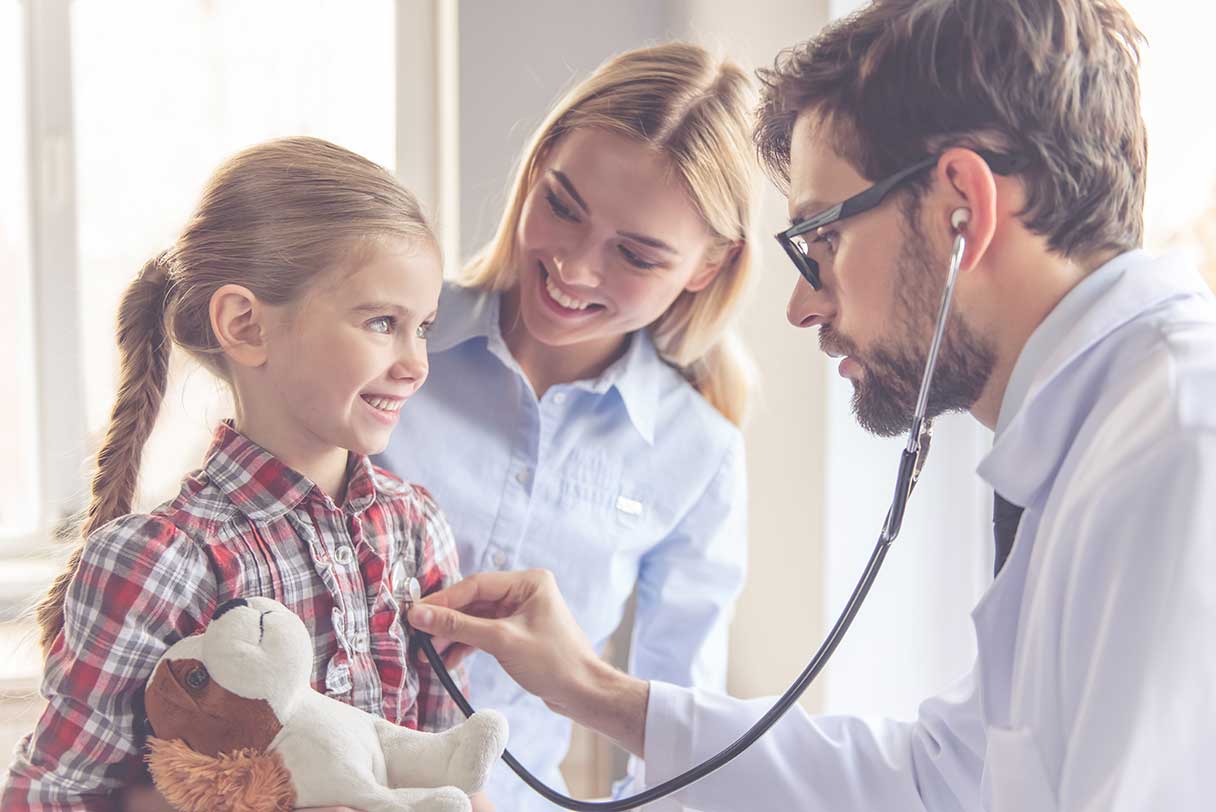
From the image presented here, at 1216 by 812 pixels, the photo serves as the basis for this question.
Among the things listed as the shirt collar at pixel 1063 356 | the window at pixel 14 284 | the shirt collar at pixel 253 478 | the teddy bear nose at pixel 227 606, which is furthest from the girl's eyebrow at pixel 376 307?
the window at pixel 14 284

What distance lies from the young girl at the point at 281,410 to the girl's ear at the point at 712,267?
0.46 metres

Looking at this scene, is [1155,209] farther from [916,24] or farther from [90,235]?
[90,235]

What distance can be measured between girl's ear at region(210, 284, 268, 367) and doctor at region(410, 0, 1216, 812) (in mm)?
247

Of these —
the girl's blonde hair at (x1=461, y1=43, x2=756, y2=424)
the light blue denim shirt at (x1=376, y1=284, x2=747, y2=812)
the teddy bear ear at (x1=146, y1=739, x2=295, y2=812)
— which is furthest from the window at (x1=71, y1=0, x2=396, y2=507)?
the teddy bear ear at (x1=146, y1=739, x2=295, y2=812)

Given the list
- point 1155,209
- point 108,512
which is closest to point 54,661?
point 108,512

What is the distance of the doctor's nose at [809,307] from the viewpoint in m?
1.05

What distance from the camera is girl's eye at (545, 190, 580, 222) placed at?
124 cm

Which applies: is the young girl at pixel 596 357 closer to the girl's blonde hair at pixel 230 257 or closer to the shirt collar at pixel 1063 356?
the girl's blonde hair at pixel 230 257

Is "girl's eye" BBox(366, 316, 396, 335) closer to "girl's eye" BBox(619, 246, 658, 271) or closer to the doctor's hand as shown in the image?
the doctor's hand

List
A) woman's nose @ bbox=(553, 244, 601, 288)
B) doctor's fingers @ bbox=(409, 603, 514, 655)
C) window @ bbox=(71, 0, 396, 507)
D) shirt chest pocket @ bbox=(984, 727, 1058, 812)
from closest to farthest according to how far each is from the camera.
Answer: shirt chest pocket @ bbox=(984, 727, 1058, 812), doctor's fingers @ bbox=(409, 603, 514, 655), woman's nose @ bbox=(553, 244, 601, 288), window @ bbox=(71, 0, 396, 507)

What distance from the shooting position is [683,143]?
1236mm

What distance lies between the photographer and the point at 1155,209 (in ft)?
5.13

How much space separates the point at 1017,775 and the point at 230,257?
70 centimetres

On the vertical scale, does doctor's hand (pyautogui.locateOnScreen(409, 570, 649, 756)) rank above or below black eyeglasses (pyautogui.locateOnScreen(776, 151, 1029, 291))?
below
